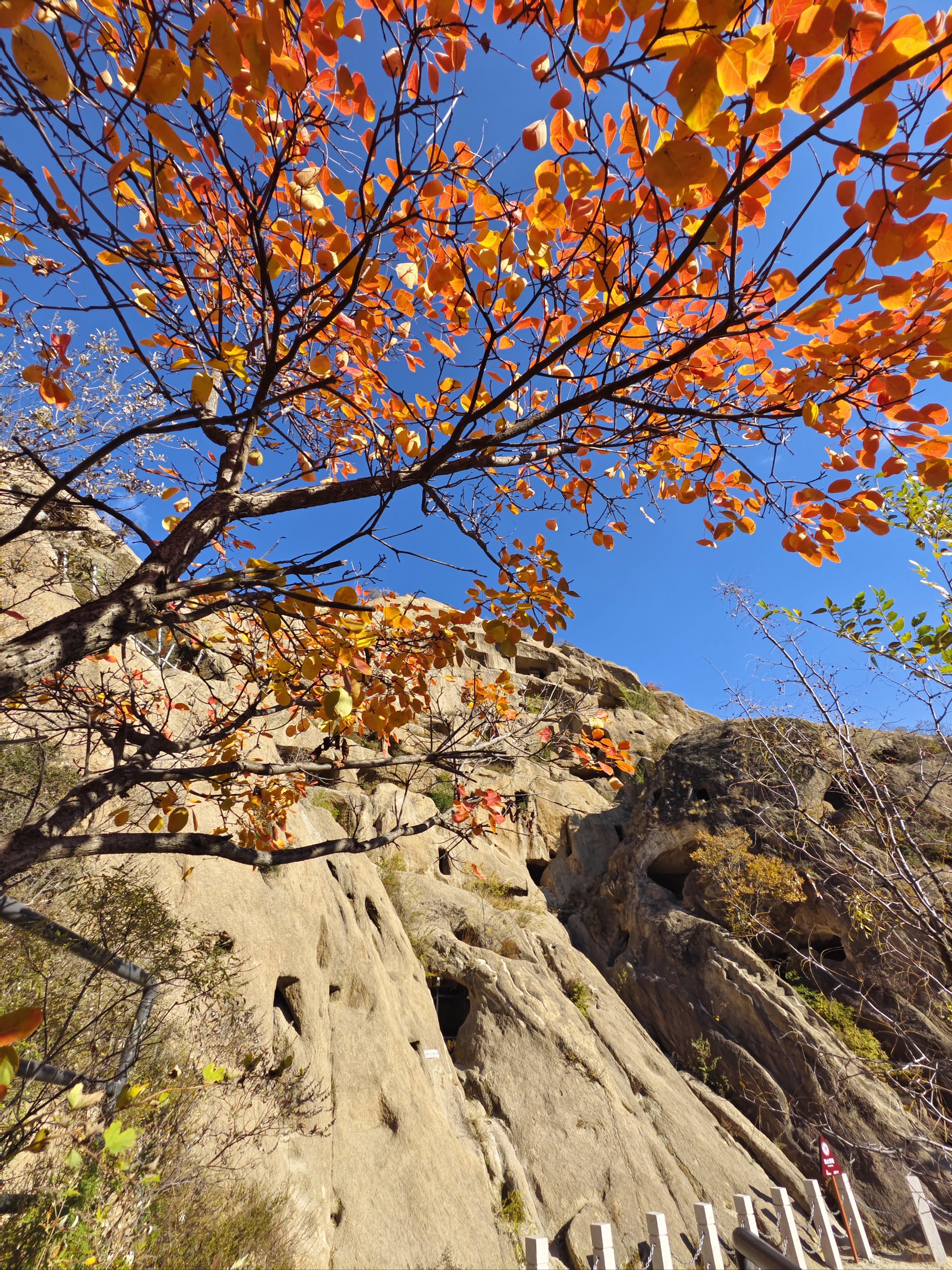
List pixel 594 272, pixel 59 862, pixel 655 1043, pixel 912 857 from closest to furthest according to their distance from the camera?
pixel 594 272 < pixel 59 862 < pixel 912 857 < pixel 655 1043

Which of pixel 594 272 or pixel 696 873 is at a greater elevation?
pixel 594 272

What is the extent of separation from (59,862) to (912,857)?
11.0m

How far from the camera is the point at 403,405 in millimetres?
2299

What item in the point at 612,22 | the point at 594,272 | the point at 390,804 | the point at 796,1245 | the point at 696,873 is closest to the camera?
the point at 612,22

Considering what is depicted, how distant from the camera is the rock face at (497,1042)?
413cm

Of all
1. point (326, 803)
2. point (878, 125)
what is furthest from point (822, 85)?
point (326, 803)

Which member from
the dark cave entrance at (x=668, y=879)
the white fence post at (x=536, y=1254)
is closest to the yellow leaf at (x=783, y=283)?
the white fence post at (x=536, y=1254)

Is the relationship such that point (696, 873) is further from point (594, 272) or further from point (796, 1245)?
point (594, 272)

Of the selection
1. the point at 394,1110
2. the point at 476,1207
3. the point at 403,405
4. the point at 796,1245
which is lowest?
the point at 796,1245

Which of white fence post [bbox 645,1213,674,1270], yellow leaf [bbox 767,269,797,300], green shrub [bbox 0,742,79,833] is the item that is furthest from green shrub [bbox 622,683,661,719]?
yellow leaf [bbox 767,269,797,300]

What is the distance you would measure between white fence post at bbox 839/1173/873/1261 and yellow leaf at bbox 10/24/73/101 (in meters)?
11.2

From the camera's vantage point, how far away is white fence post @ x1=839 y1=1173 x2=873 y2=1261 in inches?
248

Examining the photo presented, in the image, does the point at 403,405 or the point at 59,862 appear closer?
the point at 403,405

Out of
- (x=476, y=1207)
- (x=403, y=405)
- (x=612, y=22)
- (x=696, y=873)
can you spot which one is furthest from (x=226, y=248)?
(x=696, y=873)
